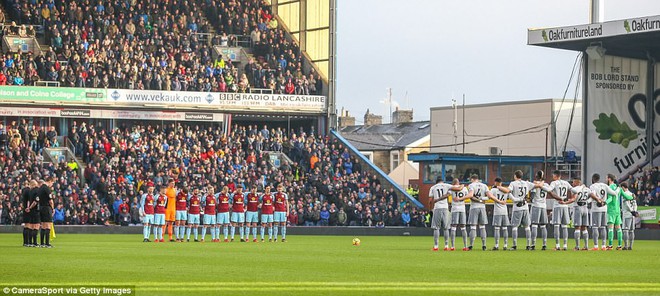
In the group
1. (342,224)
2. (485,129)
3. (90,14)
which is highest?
A: (90,14)

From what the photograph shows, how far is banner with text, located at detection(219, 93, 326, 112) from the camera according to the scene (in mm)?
61719

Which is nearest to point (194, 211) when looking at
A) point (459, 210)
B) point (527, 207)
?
point (459, 210)

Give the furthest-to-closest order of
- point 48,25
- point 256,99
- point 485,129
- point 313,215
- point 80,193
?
1. point 485,129
2. point 256,99
3. point 48,25
4. point 313,215
5. point 80,193

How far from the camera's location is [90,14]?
5962 centimetres

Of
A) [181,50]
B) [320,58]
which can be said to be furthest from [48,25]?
[320,58]

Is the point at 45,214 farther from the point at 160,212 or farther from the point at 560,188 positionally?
the point at 560,188

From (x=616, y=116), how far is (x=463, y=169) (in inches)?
409

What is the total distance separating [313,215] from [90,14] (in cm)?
1616

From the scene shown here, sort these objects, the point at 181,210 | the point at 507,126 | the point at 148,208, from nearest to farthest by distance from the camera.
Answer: the point at 148,208 < the point at 181,210 < the point at 507,126

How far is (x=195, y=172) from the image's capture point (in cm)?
5472

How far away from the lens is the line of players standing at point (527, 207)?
30797mm

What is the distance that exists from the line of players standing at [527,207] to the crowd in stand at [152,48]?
3028 cm

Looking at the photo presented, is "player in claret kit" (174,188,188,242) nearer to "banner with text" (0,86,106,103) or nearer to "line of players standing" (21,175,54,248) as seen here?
"line of players standing" (21,175,54,248)

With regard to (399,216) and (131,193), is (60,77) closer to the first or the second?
(131,193)
